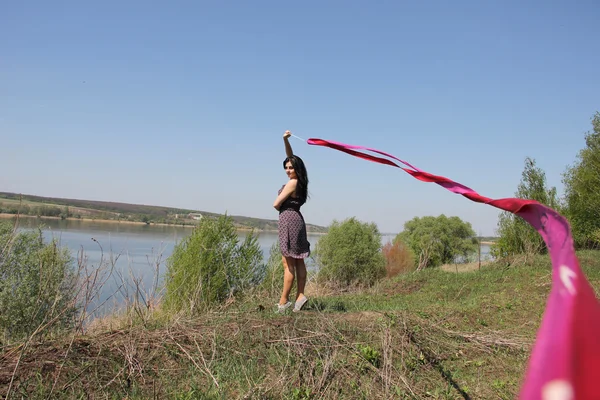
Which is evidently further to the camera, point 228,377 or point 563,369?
point 228,377

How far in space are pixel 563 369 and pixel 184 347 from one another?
352 cm

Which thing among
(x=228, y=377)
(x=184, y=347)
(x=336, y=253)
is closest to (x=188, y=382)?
(x=228, y=377)

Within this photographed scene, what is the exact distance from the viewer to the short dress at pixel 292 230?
5.46 metres

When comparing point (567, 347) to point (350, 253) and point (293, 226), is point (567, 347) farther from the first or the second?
point (350, 253)

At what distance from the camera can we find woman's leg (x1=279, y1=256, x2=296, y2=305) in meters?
5.39

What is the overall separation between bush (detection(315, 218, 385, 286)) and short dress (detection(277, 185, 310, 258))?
13.9 m

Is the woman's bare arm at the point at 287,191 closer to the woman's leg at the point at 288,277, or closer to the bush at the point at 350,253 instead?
the woman's leg at the point at 288,277

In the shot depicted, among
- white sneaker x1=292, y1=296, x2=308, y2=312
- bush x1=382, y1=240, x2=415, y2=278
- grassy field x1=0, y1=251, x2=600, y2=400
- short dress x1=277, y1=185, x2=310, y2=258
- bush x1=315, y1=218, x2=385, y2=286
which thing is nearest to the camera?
grassy field x1=0, y1=251, x2=600, y2=400

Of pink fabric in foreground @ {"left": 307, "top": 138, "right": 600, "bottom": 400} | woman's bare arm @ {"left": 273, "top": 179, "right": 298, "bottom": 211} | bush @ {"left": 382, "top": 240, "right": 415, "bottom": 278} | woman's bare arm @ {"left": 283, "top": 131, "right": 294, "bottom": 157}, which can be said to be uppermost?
woman's bare arm @ {"left": 283, "top": 131, "right": 294, "bottom": 157}

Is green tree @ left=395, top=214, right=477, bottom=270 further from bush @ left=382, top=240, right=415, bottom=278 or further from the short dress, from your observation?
the short dress

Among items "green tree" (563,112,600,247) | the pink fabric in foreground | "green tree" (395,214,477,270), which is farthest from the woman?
"green tree" (395,214,477,270)

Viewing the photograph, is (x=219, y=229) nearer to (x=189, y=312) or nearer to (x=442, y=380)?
(x=189, y=312)

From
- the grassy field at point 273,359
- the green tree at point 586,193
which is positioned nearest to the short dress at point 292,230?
the grassy field at point 273,359

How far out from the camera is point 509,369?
3920mm
